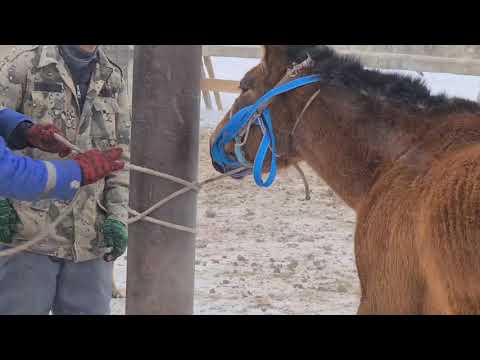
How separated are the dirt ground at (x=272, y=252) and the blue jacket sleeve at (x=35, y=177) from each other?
2033 mm

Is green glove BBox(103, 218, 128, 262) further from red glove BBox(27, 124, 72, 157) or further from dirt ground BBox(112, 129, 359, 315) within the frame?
dirt ground BBox(112, 129, 359, 315)

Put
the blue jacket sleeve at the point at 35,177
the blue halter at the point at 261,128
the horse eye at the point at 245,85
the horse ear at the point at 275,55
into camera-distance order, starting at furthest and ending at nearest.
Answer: the horse eye at the point at 245,85 < the horse ear at the point at 275,55 < the blue halter at the point at 261,128 < the blue jacket sleeve at the point at 35,177

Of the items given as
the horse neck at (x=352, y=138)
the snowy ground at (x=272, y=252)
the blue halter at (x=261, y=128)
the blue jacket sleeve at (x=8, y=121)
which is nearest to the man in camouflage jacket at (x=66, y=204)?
the blue jacket sleeve at (x=8, y=121)

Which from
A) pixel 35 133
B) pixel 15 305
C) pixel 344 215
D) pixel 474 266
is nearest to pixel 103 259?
pixel 15 305

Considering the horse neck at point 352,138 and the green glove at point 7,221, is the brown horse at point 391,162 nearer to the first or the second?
the horse neck at point 352,138

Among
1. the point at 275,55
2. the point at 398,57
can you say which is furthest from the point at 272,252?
the point at 275,55

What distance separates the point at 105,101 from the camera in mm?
2385

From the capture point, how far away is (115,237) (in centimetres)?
226

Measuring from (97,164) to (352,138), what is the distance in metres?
1.10

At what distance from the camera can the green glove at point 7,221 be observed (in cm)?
213

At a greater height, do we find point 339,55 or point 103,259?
point 339,55

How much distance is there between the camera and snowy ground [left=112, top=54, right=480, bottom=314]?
447cm
